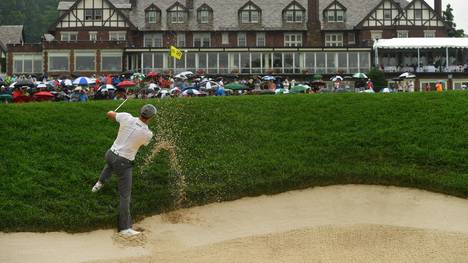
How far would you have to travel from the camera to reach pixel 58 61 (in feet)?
225

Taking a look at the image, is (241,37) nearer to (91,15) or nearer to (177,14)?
(177,14)

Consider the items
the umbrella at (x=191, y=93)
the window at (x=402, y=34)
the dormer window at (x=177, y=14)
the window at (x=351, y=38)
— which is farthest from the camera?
the window at (x=351, y=38)

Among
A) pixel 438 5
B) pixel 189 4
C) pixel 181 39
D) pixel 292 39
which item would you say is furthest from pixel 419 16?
Answer: pixel 181 39

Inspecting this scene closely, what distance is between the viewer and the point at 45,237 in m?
15.9

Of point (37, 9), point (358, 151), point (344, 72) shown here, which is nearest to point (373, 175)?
point (358, 151)

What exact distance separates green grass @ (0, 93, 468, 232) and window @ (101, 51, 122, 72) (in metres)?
44.1

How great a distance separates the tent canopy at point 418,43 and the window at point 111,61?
2600cm

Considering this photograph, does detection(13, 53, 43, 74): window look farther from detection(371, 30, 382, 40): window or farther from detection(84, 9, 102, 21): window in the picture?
detection(371, 30, 382, 40): window

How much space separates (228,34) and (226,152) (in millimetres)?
55682

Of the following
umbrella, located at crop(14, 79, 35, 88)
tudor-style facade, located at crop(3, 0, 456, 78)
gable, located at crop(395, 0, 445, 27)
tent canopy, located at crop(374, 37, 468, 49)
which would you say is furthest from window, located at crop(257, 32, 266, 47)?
umbrella, located at crop(14, 79, 35, 88)

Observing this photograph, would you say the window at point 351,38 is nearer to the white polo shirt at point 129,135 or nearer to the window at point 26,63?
the window at point 26,63

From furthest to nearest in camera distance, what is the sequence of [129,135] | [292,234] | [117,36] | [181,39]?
[181,39] → [117,36] → [292,234] → [129,135]

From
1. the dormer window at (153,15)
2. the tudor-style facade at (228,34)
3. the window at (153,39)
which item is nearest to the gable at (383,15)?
the tudor-style facade at (228,34)

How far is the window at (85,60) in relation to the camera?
6844 cm
